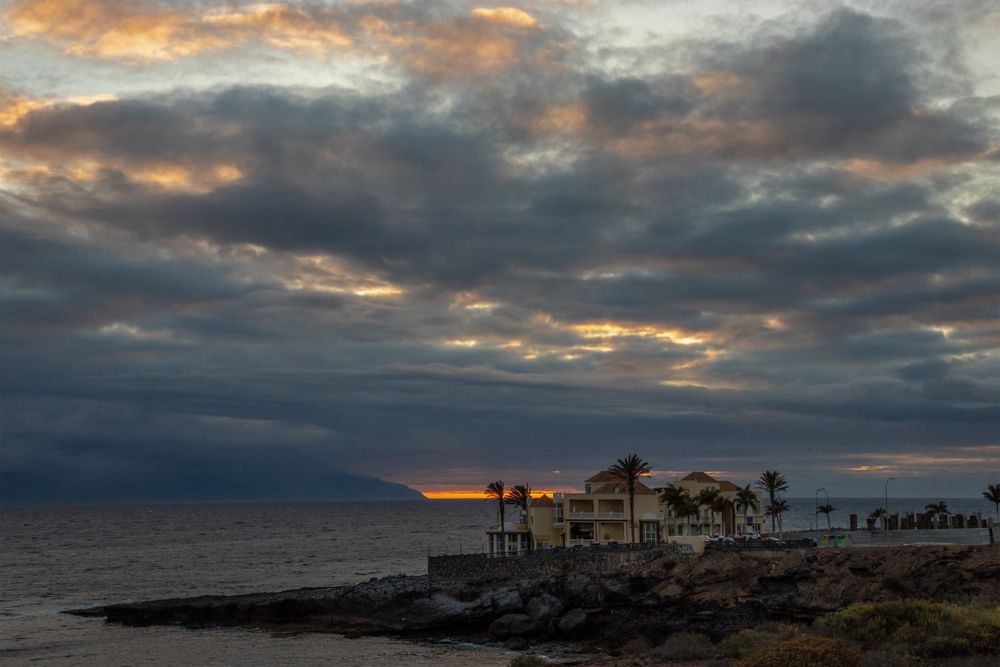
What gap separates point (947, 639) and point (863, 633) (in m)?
4.22

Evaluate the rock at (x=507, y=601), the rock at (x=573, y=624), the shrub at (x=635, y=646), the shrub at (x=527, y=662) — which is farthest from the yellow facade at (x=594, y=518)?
→ the shrub at (x=527, y=662)

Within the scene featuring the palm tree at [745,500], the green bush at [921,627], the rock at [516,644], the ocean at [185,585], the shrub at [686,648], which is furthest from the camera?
the palm tree at [745,500]

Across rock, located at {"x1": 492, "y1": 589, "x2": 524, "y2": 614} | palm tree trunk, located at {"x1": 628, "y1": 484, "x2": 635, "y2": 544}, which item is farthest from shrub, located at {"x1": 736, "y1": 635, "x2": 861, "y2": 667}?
palm tree trunk, located at {"x1": 628, "y1": 484, "x2": 635, "y2": 544}

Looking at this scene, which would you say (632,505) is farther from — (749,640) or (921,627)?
(921,627)

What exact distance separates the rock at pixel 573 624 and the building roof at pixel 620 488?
29606mm

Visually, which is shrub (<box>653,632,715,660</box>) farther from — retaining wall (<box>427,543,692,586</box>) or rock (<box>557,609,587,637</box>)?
retaining wall (<box>427,543,692,586</box>)

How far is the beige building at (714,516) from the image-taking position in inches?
3654

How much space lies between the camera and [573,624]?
58.5 m

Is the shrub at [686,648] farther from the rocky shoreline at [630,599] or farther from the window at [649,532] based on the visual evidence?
the window at [649,532]

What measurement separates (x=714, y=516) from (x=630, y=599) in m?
39.4

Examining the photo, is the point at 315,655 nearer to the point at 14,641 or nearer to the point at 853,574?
the point at 14,641

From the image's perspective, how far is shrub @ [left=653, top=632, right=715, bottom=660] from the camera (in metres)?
43.0

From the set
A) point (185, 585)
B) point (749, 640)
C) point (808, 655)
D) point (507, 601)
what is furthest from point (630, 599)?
point (185, 585)

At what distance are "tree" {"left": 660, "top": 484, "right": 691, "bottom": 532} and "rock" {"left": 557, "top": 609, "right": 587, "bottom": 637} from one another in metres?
32.7
